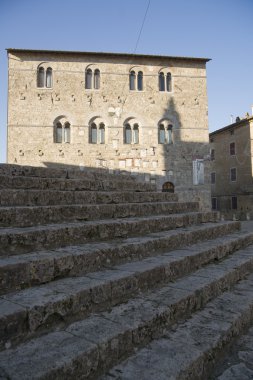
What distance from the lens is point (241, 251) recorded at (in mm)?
4383

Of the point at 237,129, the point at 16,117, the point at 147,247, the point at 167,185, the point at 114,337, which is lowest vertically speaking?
the point at 114,337

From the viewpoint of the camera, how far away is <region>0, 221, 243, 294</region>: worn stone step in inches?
78.8

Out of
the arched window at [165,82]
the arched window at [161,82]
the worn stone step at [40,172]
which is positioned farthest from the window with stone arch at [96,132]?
the worn stone step at [40,172]

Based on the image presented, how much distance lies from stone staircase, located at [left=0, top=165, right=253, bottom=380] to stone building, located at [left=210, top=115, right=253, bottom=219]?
915 inches

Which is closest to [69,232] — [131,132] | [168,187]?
[168,187]

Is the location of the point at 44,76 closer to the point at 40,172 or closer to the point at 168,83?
the point at 168,83

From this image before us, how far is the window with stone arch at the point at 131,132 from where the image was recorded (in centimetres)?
1698

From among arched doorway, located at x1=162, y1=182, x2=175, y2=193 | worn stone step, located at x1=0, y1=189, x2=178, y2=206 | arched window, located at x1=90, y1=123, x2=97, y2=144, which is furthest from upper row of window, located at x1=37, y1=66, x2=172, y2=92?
worn stone step, located at x1=0, y1=189, x2=178, y2=206

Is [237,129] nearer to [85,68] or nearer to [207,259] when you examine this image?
[85,68]

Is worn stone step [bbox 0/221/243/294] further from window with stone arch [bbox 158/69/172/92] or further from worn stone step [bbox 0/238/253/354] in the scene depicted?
window with stone arch [bbox 158/69/172/92]

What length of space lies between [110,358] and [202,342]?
2.20 ft

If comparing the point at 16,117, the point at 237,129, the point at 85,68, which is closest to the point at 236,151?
the point at 237,129

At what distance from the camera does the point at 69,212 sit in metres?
3.46

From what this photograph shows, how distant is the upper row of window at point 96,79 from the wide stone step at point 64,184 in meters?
12.3
